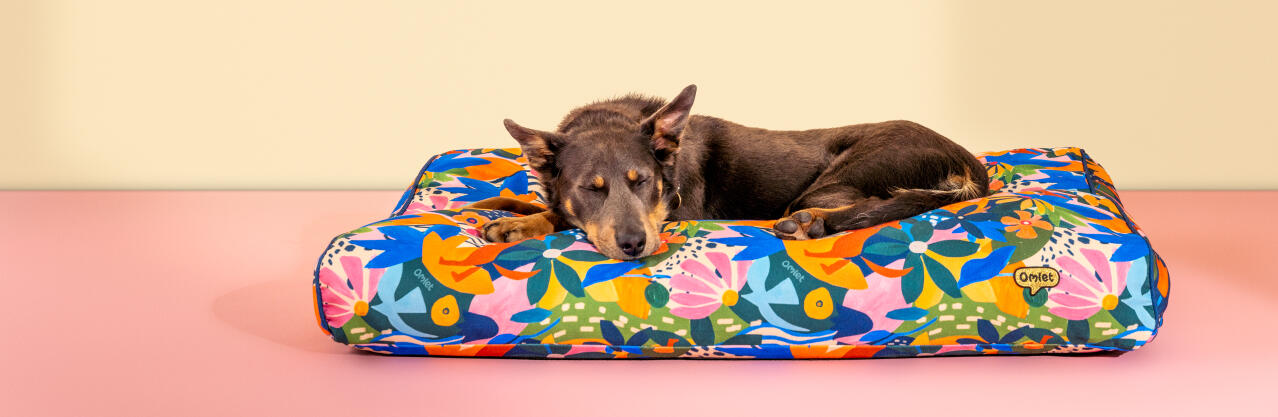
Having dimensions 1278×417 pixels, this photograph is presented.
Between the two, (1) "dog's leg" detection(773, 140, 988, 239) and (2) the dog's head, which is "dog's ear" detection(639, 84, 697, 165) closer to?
(2) the dog's head

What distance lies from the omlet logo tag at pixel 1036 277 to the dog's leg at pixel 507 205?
6.76 feet

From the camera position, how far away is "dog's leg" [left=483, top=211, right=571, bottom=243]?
3.38 meters

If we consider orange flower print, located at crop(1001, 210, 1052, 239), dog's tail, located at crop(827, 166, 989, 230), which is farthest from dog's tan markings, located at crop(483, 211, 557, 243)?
orange flower print, located at crop(1001, 210, 1052, 239)

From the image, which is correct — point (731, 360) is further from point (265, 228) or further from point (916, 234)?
point (265, 228)

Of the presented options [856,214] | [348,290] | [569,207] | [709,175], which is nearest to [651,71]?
[709,175]

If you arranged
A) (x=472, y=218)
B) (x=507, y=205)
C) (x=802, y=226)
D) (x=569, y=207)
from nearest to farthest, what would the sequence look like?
(x=802, y=226), (x=569, y=207), (x=472, y=218), (x=507, y=205)

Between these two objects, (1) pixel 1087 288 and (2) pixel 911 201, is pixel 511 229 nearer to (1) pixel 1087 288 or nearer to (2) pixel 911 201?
(2) pixel 911 201

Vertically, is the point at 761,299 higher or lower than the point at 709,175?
lower

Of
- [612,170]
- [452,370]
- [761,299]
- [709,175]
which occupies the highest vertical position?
[612,170]

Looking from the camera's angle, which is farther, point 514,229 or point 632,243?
point 514,229

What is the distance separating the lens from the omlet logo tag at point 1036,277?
2930mm

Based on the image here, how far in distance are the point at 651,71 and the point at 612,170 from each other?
3.68m

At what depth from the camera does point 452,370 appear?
2.96 m

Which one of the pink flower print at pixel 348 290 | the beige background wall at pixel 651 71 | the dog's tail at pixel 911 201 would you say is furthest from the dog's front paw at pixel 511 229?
the beige background wall at pixel 651 71
